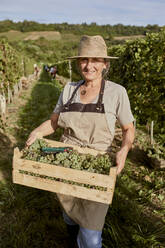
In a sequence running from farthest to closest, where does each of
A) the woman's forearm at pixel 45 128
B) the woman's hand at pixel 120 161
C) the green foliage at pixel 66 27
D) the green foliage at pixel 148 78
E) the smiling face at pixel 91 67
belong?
1. the green foliage at pixel 66 27
2. the green foliage at pixel 148 78
3. the woman's forearm at pixel 45 128
4. the smiling face at pixel 91 67
5. the woman's hand at pixel 120 161

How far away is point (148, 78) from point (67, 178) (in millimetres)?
3971

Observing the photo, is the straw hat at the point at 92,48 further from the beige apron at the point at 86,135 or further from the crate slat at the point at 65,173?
the crate slat at the point at 65,173

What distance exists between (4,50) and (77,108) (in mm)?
10373

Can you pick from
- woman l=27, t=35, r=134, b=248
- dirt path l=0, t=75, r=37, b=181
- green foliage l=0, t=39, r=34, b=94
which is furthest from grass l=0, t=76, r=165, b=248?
green foliage l=0, t=39, r=34, b=94

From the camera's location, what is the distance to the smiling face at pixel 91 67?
2088 millimetres

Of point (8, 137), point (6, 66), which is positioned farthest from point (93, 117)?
point (6, 66)

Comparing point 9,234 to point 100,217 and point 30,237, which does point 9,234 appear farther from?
point 100,217

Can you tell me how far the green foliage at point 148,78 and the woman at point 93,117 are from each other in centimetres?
291

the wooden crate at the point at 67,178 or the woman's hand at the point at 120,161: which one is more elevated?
the woman's hand at the point at 120,161

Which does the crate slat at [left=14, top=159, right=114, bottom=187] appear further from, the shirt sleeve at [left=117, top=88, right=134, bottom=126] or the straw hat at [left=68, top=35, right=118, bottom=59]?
the straw hat at [left=68, top=35, right=118, bottom=59]

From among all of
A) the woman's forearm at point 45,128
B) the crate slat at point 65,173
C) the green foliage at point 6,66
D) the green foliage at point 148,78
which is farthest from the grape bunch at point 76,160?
the green foliage at point 6,66

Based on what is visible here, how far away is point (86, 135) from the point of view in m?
2.15

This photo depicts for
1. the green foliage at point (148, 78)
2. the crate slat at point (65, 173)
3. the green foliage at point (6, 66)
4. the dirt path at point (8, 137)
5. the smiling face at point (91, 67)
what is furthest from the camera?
the green foliage at point (6, 66)

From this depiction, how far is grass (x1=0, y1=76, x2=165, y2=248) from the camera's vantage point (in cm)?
275
